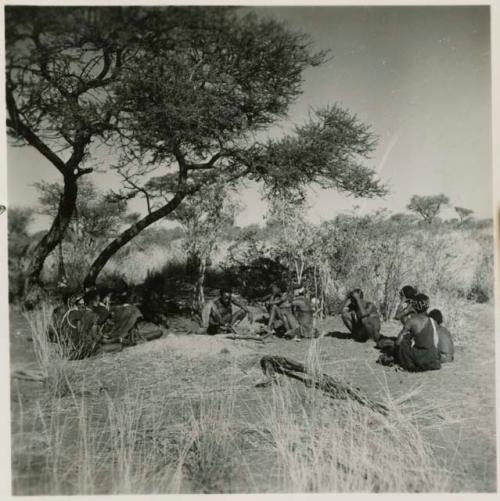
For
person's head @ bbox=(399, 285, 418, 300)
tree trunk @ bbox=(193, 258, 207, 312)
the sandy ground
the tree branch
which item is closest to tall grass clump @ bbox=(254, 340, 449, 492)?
the sandy ground

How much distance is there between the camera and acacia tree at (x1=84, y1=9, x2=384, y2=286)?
6258 millimetres

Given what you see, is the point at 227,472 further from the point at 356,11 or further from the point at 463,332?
the point at 356,11

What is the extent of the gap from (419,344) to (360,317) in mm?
971

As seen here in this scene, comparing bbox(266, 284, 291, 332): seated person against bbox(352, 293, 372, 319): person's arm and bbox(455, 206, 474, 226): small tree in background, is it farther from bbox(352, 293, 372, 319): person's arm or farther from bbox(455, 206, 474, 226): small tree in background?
bbox(455, 206, 474, 226): small tree in background

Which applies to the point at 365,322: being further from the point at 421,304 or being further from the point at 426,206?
the point at 426,206

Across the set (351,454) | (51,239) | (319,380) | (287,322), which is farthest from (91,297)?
(351,454)

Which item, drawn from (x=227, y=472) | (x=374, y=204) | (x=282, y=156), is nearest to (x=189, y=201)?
Result: (x=282, y=156)

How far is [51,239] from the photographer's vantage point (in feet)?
21.7

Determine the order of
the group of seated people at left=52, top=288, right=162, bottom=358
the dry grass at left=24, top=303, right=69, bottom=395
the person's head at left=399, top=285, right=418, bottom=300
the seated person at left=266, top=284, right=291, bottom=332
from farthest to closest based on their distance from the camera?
the seated person at left=266, top=284, right=291, bottom=332
the person's head at left=399, top=285, right=418, bottom=300
the group of seated people at left=52, top=288, right=162, bottom=358
the dry grass at left=24, top=303, right=69, bottom=395

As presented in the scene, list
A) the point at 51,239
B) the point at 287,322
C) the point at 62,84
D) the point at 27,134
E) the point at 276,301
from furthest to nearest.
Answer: the point at 276,301 < the point at 287,322 < the point at 51,239 < the point at 62,84 < the point at 27,134

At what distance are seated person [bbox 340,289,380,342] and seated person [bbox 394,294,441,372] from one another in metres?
0.64

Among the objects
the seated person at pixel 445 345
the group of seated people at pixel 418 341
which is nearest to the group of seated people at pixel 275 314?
the group of seated people at pixel 418 341

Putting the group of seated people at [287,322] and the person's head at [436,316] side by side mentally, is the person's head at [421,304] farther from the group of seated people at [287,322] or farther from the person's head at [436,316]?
the person's head at [436,316]

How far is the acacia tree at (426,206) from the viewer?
6.82m
